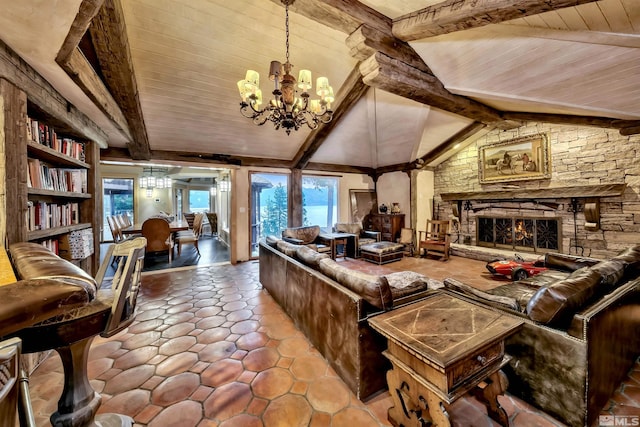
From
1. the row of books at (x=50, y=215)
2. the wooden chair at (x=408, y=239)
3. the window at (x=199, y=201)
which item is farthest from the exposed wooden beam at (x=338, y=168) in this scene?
the window at (x=199, y=201)

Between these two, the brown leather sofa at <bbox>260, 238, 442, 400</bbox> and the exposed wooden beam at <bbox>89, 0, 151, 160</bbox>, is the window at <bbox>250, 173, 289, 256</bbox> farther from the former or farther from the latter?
the brown leather sofa at <bbox>260, 238, 442, 400</bbox>

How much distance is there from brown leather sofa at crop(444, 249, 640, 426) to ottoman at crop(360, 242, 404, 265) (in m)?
3.37

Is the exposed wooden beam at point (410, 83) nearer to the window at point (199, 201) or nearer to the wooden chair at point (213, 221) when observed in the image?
the wooden chair at point (213, 221)

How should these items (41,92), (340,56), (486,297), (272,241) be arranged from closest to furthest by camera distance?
(486,297), (41,92), (340,56), (272,241)

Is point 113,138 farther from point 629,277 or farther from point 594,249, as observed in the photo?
point 594,249

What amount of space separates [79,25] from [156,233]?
407 centimetres

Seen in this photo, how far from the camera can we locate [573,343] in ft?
4.41

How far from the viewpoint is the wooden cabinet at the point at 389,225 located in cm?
636

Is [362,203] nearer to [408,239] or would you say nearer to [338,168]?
[338,168]

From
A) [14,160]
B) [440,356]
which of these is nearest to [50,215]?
[14,160]

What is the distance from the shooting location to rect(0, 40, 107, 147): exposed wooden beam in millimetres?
1652

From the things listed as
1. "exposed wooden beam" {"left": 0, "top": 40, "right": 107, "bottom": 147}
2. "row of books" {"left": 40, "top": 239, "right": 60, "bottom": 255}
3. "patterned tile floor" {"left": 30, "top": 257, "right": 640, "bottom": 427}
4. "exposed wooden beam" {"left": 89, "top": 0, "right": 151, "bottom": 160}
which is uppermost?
"exposed wooden beam" {"left": 89, "top": 0, "right": 151, "bottom": 160}

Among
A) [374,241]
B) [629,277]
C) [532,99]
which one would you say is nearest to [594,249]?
[629,277]

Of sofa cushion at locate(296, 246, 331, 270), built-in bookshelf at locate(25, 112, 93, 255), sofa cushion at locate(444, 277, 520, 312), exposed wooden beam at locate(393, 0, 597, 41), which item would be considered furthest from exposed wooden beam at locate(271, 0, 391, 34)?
sofa cushion at locate(444, 277, 520, 312)
